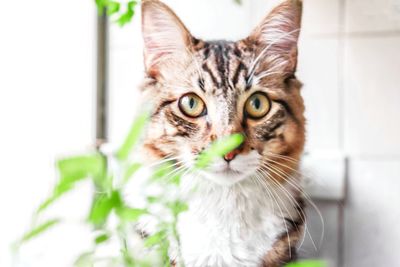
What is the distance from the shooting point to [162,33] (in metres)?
0.77

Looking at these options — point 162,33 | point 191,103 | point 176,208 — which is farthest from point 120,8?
point 176,208

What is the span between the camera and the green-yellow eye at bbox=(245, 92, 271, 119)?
0.73m

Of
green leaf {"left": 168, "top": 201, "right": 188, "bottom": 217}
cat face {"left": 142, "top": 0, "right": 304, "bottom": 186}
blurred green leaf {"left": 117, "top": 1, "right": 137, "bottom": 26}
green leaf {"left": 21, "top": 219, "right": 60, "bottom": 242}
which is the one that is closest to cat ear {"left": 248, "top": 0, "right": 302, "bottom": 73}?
cat face {"left": 142, "top": 0, "right": 304, "bottom": 186}

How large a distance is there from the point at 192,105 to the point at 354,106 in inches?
11.1

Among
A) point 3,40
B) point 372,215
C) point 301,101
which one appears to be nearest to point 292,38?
point 301,101

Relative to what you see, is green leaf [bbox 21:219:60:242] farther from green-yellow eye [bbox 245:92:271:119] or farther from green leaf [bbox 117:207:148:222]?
green-yellow eye [bbox 245:92:271:119]

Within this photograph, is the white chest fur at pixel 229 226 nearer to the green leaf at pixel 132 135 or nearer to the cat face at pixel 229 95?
the cat face at pixel 229 95

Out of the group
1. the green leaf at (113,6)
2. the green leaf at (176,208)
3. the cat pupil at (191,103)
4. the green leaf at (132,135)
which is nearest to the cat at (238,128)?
the cat pupil at (191,103)

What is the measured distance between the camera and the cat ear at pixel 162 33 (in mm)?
765

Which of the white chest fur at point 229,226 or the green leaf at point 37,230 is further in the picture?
the white chest fur at point 229,226

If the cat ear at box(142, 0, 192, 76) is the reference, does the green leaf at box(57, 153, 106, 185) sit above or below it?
below

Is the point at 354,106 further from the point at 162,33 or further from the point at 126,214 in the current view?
the point at 126,214

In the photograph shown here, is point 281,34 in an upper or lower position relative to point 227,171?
upper

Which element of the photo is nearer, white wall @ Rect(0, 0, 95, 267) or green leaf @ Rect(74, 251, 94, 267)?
green leaf @ Rect(74, 251, 94, 267)
